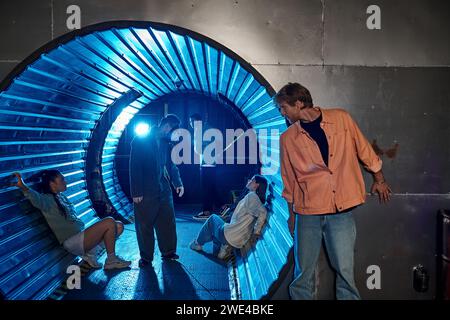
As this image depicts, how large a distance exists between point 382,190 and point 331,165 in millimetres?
811

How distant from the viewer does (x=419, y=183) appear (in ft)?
11.6

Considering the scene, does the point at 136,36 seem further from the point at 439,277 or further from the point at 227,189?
the point at 227,189

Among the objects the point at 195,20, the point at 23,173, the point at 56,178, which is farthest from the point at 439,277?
the point at 23,173

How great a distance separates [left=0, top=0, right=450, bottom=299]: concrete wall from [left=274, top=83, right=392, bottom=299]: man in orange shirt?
0.57m

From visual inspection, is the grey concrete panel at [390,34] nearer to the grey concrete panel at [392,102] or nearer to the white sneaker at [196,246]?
the grey concrete panel at [392,102]

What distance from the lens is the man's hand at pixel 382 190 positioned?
3.32m

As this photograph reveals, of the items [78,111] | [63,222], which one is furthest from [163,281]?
[78,111]

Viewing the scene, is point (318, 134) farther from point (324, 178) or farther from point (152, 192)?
point (152, 192)

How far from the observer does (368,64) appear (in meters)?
3.48

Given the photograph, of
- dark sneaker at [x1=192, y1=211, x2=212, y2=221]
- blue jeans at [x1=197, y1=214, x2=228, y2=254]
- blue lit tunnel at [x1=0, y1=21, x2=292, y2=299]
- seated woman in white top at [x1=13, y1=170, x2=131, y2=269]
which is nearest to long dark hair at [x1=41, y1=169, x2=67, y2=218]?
seated woman in white top at [x1=13, y1=170, x2=131, y2=269]

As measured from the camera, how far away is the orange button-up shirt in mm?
2867

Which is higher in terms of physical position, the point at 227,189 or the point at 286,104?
the point at 286,104

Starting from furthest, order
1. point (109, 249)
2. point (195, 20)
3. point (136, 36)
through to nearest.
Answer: point (109, 249)
point (136, 36)
point (195, 20)
